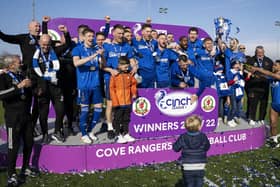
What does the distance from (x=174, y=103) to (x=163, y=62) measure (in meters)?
1.03

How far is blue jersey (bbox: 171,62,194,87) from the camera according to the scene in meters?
6.69

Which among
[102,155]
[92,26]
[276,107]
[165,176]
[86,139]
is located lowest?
[165,176]

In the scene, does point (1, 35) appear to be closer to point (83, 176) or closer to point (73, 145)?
point (73, 145)

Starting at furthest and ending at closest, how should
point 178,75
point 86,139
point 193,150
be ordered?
point 178,75
point 86,139
point 193,150

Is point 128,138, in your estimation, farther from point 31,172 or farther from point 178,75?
point 178,75

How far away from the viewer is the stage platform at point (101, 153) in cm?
523

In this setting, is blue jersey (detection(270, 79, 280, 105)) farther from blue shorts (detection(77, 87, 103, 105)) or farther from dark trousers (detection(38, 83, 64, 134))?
dark trousers (detection(38, 83, 64, 134))

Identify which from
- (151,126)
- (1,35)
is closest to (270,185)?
(151,126)

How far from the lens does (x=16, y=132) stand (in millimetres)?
4430

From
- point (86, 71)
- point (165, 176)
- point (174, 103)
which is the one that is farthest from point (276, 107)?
point (86, 71)

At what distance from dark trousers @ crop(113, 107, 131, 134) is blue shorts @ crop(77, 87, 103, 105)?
39cm

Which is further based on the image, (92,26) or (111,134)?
(92,26)

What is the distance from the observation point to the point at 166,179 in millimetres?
5012

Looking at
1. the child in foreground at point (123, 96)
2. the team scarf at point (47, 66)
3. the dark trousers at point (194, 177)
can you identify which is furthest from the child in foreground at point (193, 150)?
the team scarf at point (47, 66)
